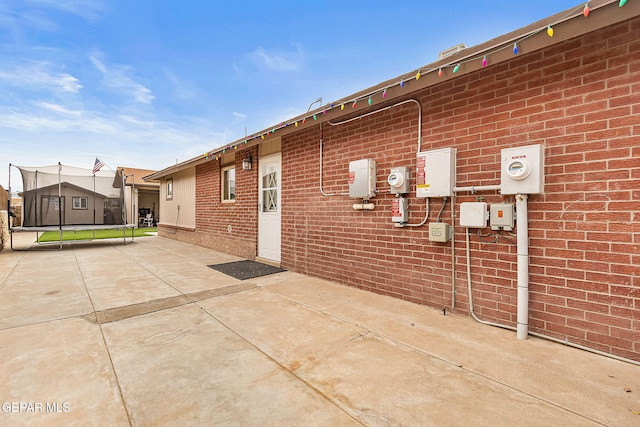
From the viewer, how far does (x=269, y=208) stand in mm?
5641

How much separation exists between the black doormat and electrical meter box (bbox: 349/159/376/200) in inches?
88.1

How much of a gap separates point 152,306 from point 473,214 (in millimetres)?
3536

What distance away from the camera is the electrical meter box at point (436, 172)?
2732 mm

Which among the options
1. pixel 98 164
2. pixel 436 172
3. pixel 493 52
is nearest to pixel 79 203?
pixel 98 164

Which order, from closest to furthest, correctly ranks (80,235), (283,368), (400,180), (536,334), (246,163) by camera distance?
(283,368), (536,334), (400,180), (246,163), (80,235)

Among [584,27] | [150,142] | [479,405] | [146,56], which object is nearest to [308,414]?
[479,405]

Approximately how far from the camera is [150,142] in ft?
48.7

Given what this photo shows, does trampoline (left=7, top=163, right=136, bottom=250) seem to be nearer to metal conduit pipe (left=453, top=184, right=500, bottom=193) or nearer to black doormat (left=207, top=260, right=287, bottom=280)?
black doormat (left=207, top=260, right=287, bottom=280)

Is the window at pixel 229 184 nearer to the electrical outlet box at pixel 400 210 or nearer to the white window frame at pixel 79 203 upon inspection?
the electrical outlet box at pixel 400 210

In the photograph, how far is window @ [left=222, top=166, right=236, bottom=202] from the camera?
22.5 feet

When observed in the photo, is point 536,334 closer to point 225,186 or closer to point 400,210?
point 400,210

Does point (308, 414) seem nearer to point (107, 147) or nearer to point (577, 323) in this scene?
point (577, 323)

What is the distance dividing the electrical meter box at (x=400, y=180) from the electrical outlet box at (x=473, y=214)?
68 cm

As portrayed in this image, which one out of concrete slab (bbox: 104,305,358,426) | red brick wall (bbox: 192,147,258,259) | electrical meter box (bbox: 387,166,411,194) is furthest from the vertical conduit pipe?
red brick wall (bbox: 192,147,258,259)
